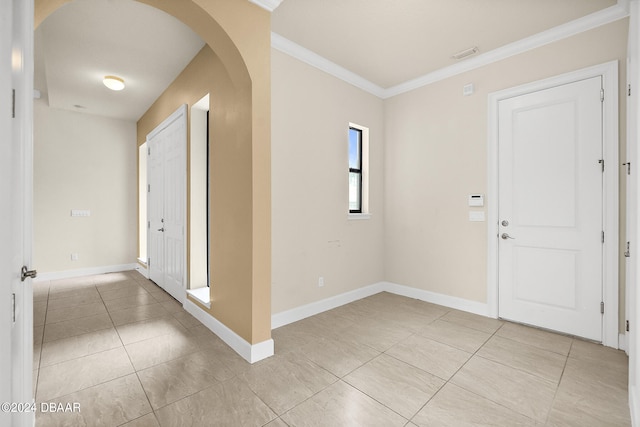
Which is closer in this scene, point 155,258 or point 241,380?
point 241,380

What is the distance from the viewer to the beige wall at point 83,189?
4984 millimetres

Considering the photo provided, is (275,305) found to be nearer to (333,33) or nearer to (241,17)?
(241,17)

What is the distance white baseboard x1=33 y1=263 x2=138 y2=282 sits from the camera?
16.2ft

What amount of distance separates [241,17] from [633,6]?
249 cm

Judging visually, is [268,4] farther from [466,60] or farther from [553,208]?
[553,208]

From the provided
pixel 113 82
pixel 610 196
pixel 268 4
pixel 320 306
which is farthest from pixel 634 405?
pixel 113 82

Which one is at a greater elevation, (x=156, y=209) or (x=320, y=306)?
(x=156, y=209)

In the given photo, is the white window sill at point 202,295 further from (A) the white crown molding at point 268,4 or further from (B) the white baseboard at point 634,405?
(B) the white baseboard at point 634,405

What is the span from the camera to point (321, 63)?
336 centimetres

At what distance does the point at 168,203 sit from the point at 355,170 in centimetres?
265

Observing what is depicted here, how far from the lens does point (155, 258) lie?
4.62 metres

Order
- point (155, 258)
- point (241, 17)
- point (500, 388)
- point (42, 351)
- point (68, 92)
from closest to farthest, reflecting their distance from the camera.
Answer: point (500, 388) < point (241, 17) < point (42, 351) < point (68, 92) < point (155, 258)

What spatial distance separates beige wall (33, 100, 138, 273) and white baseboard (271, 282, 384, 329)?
14.5 feet

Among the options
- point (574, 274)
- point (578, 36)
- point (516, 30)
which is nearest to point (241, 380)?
point (574, 274)
